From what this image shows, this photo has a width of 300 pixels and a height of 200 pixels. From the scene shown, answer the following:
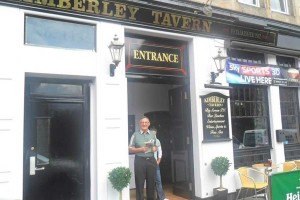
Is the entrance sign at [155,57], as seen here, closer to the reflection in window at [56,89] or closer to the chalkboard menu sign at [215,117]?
the chalkboard menu sign at [215,117]

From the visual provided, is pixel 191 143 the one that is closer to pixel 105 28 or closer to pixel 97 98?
pixel 97 98

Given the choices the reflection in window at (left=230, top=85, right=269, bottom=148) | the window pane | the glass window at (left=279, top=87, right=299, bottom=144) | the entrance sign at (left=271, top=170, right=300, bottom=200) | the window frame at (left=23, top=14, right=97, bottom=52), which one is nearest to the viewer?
the entrance sign at (left=271, top=170, right=300, bottom=200)

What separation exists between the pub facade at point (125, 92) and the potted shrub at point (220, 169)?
0.65 feet

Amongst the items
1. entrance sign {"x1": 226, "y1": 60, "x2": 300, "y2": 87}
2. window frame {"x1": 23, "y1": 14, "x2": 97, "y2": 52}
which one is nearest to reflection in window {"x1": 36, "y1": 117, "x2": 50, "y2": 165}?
window frame {"x1": 23, "y1": 14, "x2": 97, "y2": 52}

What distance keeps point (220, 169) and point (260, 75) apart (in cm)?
319

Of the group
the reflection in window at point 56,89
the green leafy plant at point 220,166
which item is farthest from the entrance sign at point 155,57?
the green leafy plant at point 220,166

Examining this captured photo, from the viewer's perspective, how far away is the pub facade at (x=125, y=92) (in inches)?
217

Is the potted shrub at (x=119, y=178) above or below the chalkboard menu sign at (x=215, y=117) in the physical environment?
below

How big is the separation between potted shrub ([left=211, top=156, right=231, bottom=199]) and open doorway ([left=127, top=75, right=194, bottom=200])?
576 millimetres

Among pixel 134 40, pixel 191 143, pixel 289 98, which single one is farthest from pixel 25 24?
pixel 289 98

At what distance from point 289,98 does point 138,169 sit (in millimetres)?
5878

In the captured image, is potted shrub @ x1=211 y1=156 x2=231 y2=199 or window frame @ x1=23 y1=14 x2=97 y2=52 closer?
window frame @ x1=23 y1=14 x2=97 y2=52

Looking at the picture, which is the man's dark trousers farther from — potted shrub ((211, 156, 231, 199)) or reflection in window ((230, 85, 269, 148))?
reflection in window ((230, 85, 269, 148))

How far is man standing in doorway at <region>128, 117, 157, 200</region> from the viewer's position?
244 inches
